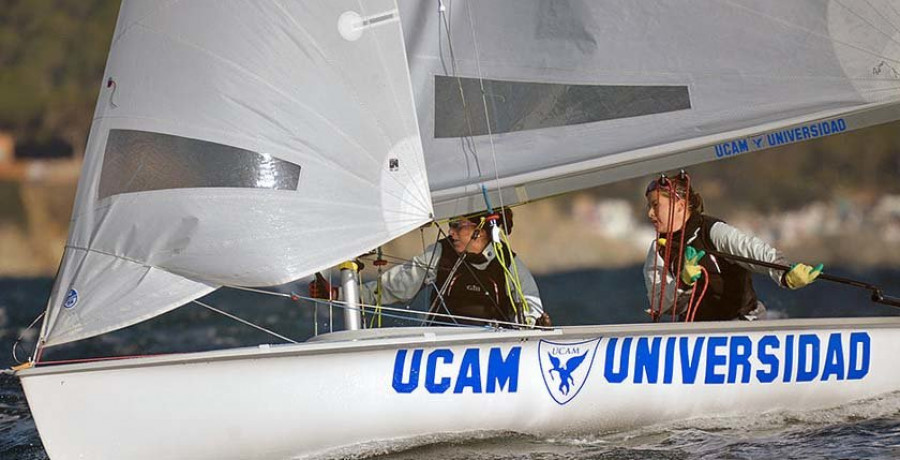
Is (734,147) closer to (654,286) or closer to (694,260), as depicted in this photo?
(694,260)

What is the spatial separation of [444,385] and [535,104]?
1135 millimetres

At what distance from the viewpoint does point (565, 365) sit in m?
3.71

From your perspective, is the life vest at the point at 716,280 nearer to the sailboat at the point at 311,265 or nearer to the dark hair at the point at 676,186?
the dark hair at the point at 676,186

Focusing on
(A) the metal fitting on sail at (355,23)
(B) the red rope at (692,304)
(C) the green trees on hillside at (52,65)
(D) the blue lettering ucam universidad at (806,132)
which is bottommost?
(B) the red rope at (692,304)

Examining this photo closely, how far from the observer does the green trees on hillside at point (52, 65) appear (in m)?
13.5

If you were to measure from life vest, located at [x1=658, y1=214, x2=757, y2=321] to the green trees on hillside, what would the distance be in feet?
32.9

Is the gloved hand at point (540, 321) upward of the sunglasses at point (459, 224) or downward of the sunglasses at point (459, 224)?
downward

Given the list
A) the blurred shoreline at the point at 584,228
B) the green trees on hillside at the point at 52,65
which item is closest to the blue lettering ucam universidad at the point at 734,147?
the blurred shoreline at the point at 584,228

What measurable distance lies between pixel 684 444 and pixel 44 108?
11.3 meters

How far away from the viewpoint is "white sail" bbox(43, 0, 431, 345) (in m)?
3.63

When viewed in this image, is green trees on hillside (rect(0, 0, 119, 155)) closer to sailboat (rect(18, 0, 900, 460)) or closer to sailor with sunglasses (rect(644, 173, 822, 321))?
sailboat (rect(18, 0, 900, 460))

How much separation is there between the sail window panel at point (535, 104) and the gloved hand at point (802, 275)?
2.50 ft

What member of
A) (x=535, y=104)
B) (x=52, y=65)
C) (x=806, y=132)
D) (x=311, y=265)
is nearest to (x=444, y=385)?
(x=311, y=265)

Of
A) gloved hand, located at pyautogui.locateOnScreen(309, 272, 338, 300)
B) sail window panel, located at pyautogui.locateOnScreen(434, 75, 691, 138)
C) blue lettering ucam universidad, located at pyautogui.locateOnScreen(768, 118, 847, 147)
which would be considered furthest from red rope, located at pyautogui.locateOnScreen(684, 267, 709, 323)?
gloved hand, located at pyautogui.locateOnScreen(309, 272, 338, 300)
